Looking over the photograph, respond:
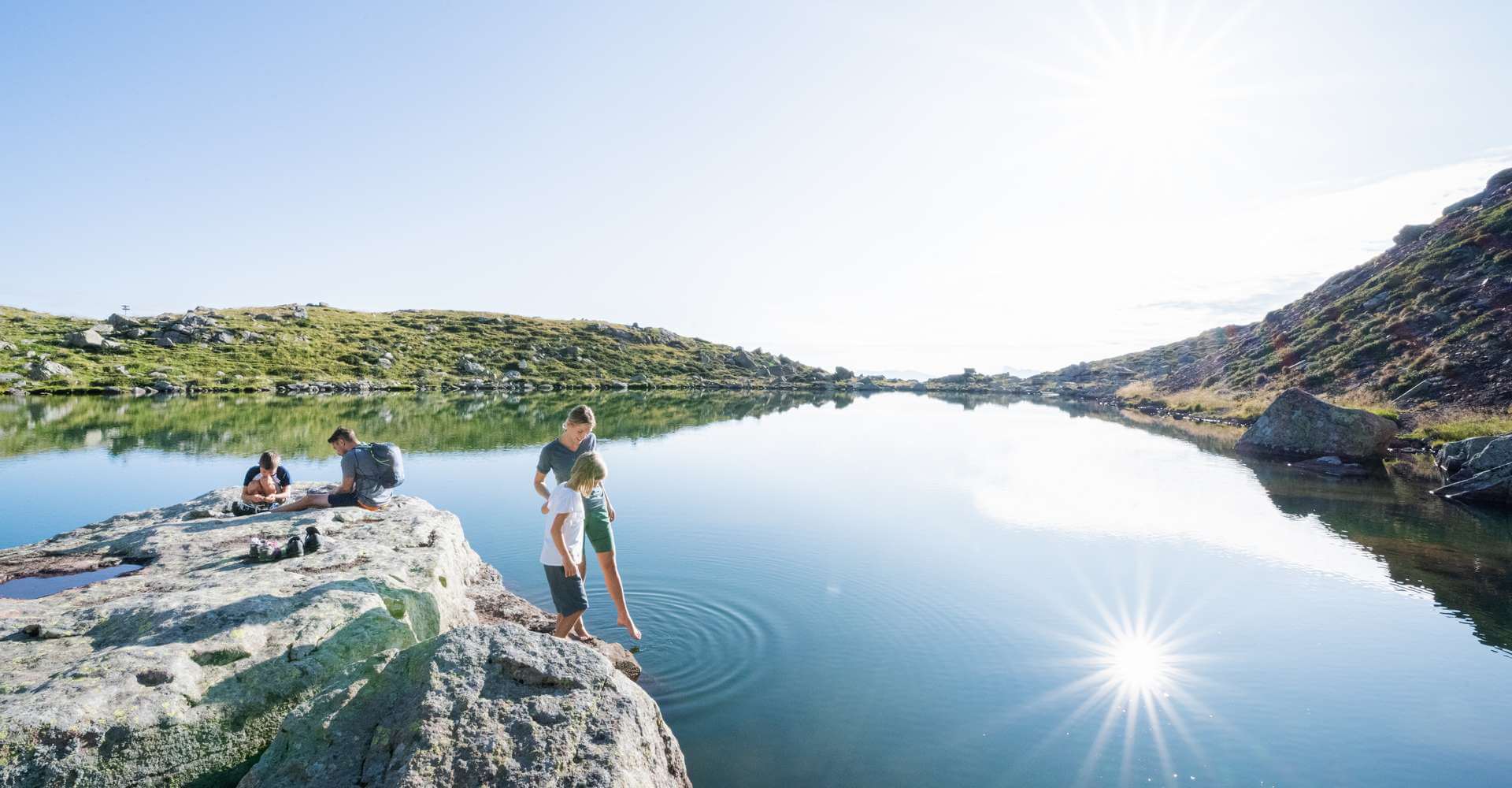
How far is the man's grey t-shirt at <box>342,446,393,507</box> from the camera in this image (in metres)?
14.1

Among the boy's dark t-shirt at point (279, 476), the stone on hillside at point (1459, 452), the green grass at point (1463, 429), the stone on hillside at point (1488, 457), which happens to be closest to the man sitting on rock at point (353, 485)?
the boy's dark t-shirt at point (279, 476)

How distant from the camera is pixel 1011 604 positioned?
1523 cm

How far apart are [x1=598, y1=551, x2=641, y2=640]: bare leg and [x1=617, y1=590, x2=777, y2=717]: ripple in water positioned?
0.49 metres

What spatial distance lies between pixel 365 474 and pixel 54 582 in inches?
192

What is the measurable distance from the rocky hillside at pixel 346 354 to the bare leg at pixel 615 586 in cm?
9519

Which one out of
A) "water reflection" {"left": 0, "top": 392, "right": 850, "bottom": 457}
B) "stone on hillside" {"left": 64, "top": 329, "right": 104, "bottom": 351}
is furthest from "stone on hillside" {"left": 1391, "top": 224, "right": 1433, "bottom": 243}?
"stone on hillside" {"left": 64, "top": 329, "right": 104, "bottom": 351}

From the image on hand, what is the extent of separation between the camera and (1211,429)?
199 ft

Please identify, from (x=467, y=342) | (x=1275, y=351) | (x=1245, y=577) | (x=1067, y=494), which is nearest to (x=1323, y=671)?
(x=1245, y=577)

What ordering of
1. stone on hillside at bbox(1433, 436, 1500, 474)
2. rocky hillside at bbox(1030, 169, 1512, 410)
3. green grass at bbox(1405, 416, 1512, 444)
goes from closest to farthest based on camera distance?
stone on hillside at bbox(1433, 436, 1500, 474), green grass at bbox(1405, 416, 1512, 444), rocky hillside at bbox(1030, 169, 1512, 410)

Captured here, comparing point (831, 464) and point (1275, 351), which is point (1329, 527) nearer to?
point (831, 464)

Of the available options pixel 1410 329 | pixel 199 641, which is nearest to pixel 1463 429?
pixel 1410 329

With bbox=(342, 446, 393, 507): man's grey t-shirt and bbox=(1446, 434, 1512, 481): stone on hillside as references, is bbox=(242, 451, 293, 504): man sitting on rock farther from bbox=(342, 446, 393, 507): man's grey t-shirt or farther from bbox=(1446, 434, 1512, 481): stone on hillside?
bbox=(1446, 434, 1512, 481): stone on hillside

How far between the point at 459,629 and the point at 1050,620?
12759 millimetres

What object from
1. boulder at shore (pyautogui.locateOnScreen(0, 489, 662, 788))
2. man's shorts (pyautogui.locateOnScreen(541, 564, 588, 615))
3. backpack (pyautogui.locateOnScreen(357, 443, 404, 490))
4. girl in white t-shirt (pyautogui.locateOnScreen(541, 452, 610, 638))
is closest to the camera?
boulder at shore (pyautogui.locateOnScreen(0, 489, 662, 788))
